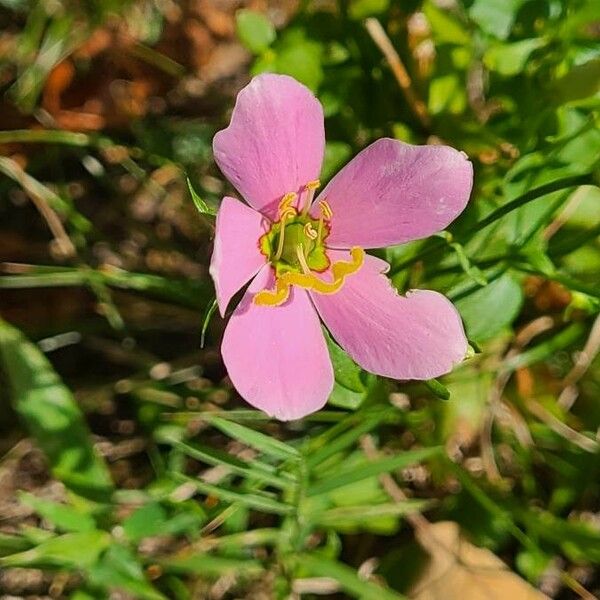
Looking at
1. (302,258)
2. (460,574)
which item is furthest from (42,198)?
(460,574)

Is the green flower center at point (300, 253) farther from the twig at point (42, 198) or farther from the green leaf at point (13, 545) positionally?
the twig at point (42, 198)

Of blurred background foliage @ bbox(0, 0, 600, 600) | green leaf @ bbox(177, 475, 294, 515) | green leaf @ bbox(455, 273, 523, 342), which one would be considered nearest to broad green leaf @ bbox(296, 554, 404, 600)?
blurred background foliage @ bbox(0, 0, 600, 600)

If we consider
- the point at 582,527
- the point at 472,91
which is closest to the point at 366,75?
the point at 472,91

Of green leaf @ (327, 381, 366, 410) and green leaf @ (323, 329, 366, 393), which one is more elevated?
green leaf @ (323, 329, 366, 393)

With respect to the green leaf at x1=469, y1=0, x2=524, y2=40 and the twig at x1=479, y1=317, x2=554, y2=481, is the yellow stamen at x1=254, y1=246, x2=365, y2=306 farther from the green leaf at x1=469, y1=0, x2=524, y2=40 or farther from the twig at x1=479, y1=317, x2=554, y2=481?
the twig at x1=479, y1=317, x2=554, y2=481

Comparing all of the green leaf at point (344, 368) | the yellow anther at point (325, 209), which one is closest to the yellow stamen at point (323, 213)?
the yellow anther at point (325, 209)

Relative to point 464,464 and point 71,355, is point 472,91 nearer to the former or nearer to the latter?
point 464,464

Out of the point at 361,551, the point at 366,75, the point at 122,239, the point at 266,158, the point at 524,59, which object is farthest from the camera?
the point at 122,239
